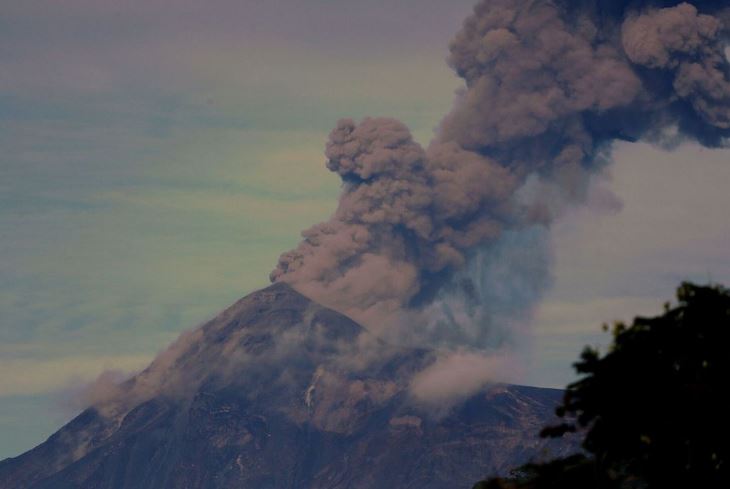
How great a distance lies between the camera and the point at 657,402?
31.4 metres

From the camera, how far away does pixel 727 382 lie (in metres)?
31.2

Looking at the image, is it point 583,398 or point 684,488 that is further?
point 583,398

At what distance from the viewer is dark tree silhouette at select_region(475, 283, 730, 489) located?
100ft

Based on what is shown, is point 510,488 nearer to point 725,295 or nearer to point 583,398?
point 583,398

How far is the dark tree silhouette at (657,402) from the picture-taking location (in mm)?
30594

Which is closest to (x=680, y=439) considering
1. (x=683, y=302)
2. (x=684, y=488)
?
(x=684, y=488)

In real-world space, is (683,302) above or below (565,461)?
above

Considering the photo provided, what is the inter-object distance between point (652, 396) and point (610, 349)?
151 centimetres

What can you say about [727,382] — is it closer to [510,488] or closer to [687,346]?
[687,346]

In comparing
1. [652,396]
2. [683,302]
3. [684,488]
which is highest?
[683,302]

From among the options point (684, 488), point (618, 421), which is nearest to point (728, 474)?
point (684, 488)

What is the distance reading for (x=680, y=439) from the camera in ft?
102

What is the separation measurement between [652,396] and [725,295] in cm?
312

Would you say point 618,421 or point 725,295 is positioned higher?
point 725,295
